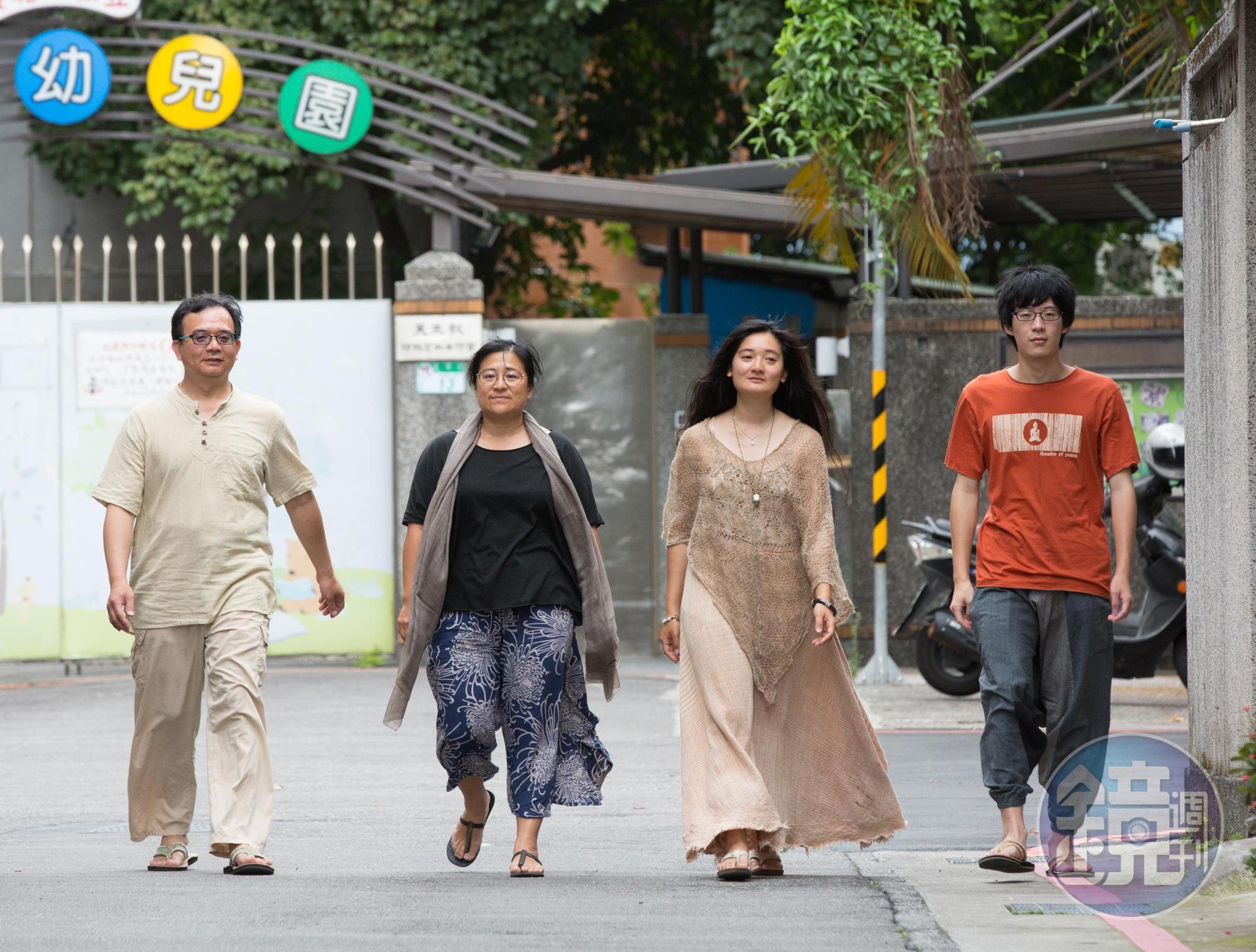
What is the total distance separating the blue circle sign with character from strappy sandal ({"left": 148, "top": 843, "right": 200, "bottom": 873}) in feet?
28.5

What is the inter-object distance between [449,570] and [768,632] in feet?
3.51

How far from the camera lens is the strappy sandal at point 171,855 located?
614 centimetres

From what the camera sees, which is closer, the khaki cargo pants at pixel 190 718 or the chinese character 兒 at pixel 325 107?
the khaki cargo pants at pixel 190 718

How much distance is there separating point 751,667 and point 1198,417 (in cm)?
172

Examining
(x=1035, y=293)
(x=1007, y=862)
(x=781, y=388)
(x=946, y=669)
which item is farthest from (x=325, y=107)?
(x=1007, y=862)

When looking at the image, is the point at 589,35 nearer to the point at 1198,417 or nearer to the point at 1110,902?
the point at 1198,417

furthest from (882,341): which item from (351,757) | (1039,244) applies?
(1039,244)

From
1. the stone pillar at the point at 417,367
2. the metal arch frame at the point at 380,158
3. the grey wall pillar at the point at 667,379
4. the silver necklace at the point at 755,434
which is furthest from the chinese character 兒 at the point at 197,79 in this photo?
the silver necklace at the point at 755,434

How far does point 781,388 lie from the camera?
20.5 feet

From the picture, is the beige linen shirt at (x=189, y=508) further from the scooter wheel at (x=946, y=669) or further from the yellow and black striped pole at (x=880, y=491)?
the yellow and black striped pole at (x=880, y=491)

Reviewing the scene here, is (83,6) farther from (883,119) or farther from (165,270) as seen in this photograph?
(883,119)

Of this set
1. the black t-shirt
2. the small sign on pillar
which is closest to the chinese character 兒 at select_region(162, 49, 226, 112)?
the small sign on pillar

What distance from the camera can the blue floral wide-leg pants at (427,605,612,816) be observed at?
6031 mm

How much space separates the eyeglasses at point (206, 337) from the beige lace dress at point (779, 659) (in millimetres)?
1669
